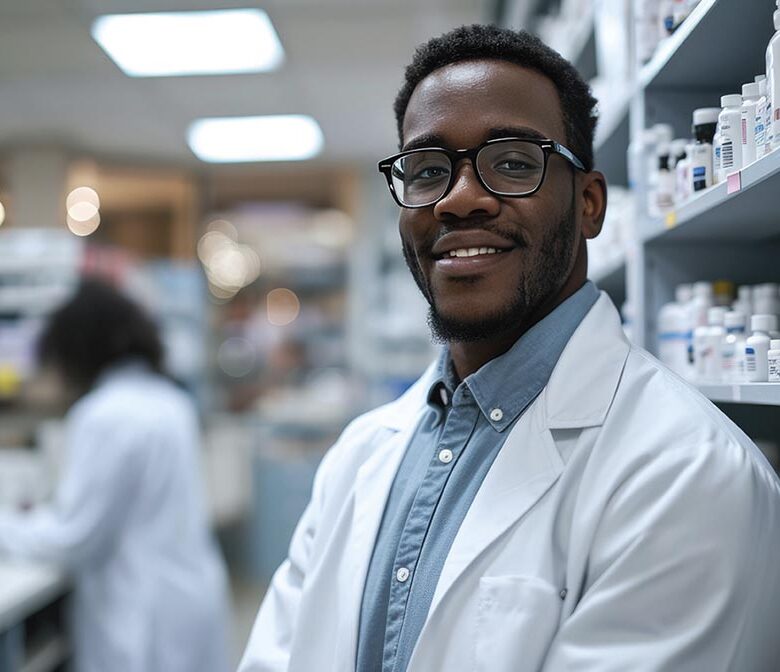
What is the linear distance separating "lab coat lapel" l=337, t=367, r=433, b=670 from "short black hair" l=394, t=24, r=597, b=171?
419mm

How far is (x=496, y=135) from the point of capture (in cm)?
104

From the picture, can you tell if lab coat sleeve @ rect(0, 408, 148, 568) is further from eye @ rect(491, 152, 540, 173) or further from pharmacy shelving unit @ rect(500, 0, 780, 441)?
eye @ rect(491, 152, 540, 173)

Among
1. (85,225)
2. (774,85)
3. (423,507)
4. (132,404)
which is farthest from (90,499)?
(85,225)

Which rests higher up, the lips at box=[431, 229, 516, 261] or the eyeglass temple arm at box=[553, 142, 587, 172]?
the eyeglass temple arm at box=[553, 142, 587, 172]

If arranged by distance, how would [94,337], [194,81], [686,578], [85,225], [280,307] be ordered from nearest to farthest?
[686,578] → [94,337] → [194,81] → [85,225] → [280,307]

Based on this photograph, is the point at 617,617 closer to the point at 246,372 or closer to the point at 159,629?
the point at 159,629

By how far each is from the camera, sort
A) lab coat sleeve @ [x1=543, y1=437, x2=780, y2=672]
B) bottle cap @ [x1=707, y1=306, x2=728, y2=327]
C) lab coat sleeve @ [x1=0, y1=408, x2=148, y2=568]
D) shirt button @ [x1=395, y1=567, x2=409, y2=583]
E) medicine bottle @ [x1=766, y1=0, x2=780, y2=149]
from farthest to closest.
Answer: lab coat sleeve @ [x1=0, y1=408, x2=148, y2=568], bottle cap @ [x1=707, y1=306, x2=728, y2=327], shirt button @ [x1=395, y1=567, x2=409, y2=583], medicine bottle @ [x1=766, y1=0, x2=780, y2=149], lab coat sleeve @ [x1=543, y1=437, x2=780, y2=672]

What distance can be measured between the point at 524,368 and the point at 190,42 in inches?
128

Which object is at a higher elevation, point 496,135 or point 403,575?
point 496,135

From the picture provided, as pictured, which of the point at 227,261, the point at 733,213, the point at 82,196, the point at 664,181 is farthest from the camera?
the point at 227,261

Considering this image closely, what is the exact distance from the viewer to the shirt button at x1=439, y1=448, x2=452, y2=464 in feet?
3.55

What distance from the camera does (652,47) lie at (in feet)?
4.78

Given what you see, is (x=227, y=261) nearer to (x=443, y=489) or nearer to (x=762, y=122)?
(x=443, y=489)

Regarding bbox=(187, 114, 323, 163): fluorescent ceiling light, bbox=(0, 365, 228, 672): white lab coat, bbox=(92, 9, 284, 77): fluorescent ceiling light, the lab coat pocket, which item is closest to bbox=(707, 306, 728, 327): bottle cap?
the lab coat pocket
